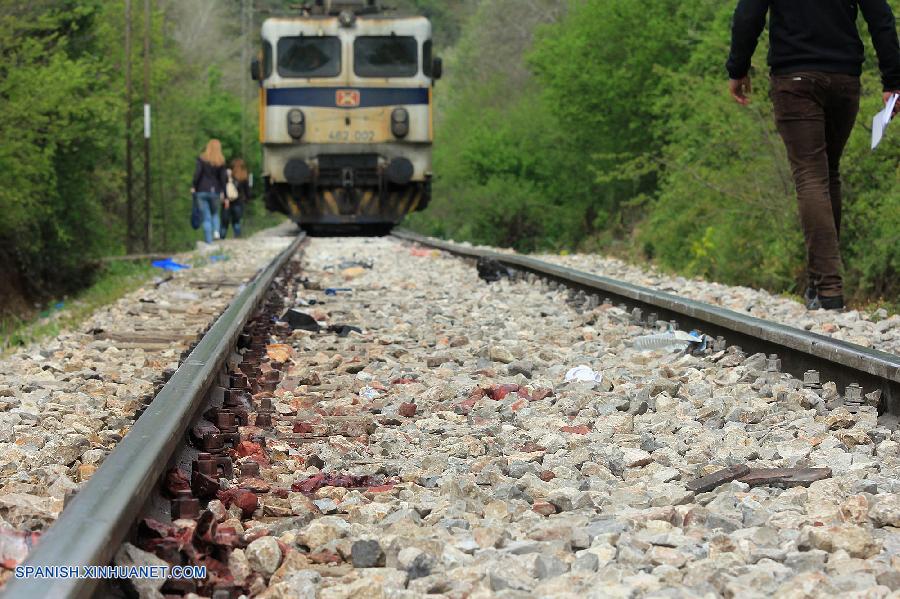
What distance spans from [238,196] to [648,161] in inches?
376

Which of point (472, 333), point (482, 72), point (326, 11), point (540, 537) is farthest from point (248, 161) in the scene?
point (540, 537)

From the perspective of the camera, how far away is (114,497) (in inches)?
95.7

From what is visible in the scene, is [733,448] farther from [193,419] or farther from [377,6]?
[377,6]

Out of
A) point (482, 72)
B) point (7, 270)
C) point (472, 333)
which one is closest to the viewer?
point (472, 333)

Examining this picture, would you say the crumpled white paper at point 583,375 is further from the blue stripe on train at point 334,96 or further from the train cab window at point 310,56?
the train cab window at point 310,56

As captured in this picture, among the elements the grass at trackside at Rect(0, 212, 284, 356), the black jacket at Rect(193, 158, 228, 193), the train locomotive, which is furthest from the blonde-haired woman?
the grass at trackside at Rect(0, 212, 284, 356)

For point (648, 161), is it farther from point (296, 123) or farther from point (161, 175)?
point (161, 175)

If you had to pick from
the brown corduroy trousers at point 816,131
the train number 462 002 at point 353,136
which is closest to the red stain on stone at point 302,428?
the brown corduroy trousers at point 816,131

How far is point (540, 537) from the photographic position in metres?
2.74

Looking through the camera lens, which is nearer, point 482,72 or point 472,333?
point 472,333

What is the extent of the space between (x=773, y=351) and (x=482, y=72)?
50748mm

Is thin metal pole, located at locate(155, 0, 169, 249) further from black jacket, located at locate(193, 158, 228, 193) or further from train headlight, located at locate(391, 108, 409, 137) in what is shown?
train headlight, located at locate(391, 108, 409, 137)

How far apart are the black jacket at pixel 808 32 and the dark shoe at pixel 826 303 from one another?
1.35 metres

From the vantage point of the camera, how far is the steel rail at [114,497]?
6.52 ft
